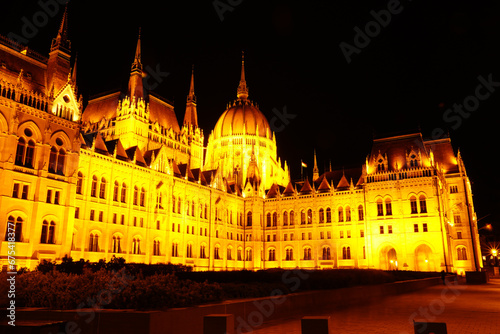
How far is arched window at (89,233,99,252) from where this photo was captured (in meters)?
49.5

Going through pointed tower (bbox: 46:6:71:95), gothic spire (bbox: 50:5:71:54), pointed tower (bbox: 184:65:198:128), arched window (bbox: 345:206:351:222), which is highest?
pointed tower (bbox: 184:65:198:128)

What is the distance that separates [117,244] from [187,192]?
1600 centimetres

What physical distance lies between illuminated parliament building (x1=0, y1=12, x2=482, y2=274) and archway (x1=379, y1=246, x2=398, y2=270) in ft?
0.80

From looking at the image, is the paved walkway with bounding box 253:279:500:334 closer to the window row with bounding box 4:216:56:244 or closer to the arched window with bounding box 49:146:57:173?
the window row with bounding box 4:216:56:244

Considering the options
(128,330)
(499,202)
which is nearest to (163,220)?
(128,330)

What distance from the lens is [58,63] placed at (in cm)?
4578

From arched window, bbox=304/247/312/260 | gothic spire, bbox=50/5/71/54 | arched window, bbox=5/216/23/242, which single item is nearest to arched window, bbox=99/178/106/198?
arched window, bbox=5/216/23/242

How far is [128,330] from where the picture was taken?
1130 cm

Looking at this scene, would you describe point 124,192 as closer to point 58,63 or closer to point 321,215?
point 58,63

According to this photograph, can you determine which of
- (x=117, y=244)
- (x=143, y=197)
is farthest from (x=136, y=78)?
(x=117, y=244)

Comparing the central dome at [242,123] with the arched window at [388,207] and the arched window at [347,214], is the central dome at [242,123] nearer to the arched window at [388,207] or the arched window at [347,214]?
the arched window at [347,214]

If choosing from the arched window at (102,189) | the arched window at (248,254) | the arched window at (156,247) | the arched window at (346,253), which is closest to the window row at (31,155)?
the arched window at (102,189)

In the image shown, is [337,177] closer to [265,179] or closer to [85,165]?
[265,179]

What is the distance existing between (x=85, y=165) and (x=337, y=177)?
2002 inches
